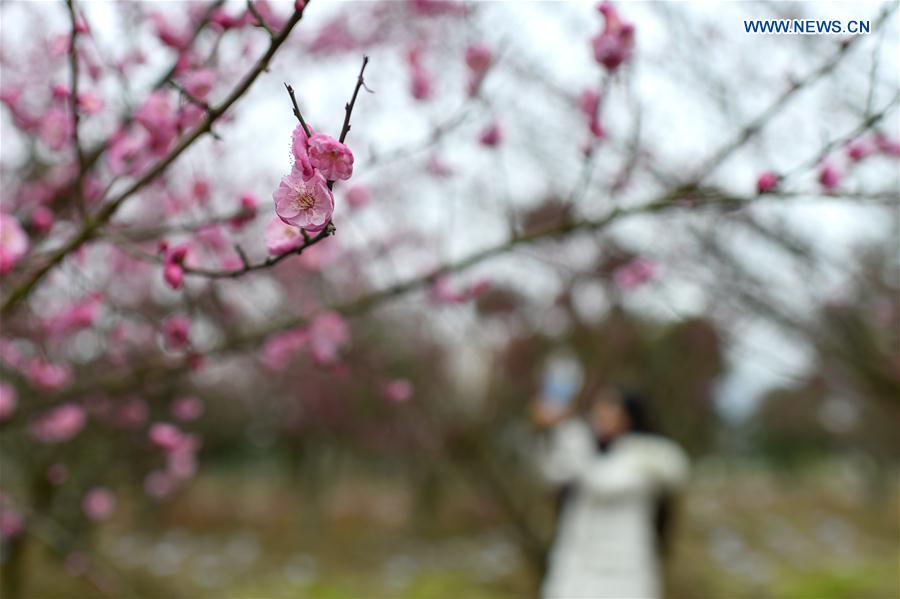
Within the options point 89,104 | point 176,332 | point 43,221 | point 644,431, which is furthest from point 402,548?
point 89,104

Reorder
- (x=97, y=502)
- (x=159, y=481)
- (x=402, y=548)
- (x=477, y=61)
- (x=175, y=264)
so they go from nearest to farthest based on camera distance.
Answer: (x=175, y=264) < (x=477, y=61) < (x=97, y=502) < (x=159, y=481) < (x=402, y=548)

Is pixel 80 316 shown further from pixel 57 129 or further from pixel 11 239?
pixel 11 239

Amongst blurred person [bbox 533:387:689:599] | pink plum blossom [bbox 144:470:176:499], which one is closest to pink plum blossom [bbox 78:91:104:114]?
blurred person [bbox 533:387:689:599]

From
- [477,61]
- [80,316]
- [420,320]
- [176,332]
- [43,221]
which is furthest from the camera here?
[420,320]

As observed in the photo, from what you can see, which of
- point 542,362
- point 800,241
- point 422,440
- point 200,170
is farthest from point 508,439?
point 200,170

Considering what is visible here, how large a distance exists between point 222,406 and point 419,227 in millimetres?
6688

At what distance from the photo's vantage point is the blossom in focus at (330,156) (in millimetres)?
849

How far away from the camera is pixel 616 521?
3.31 meters

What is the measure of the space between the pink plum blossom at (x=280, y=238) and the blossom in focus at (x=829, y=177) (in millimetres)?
1060

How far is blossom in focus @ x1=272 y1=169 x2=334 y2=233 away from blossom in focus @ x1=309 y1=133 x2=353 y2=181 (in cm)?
1

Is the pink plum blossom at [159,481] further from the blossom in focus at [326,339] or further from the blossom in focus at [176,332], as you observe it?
the blossom in focus at [176,332]

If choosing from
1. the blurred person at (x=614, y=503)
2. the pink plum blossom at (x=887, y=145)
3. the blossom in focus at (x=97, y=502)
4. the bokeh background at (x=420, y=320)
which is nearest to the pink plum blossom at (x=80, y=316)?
the bokeh background at (x=420, y=320)

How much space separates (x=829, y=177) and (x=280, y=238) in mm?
1095

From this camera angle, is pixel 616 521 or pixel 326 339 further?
pixel 616 521
